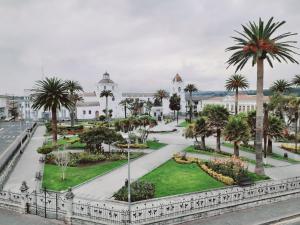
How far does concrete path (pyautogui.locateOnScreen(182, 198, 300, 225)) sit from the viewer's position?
21.1 metres

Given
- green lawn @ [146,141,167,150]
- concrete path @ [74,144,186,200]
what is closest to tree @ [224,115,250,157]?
concrete path @ [74,144,186,200]

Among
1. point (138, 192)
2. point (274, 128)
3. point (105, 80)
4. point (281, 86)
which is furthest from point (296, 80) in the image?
point (105, 80)

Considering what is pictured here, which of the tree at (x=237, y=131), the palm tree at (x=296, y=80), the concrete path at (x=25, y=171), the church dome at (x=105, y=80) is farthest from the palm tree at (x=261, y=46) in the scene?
the church dome at (x=105, y=80)

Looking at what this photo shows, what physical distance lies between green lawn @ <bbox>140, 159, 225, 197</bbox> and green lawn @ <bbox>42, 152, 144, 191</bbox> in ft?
16.6

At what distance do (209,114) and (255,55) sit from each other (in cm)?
1613

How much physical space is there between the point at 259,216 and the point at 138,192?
27.6 feet

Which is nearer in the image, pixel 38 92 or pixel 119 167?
pixel 119 167

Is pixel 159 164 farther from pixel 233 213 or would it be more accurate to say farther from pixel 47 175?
pixel 233 213

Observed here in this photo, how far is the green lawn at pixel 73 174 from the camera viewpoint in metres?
30.2

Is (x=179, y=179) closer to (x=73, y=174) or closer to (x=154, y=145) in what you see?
(x=73, y=174)

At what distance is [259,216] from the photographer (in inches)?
875

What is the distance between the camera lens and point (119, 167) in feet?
121

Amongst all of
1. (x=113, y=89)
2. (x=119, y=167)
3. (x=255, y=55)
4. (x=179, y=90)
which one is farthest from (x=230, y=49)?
(x=179, y=90)

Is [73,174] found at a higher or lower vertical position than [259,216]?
higher
